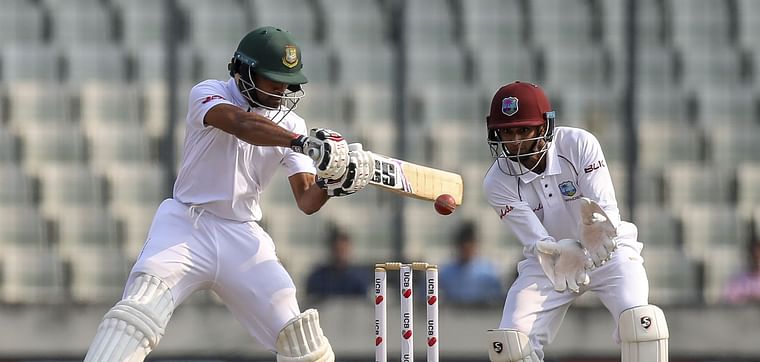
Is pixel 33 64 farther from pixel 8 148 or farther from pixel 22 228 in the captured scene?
pixel 22 228

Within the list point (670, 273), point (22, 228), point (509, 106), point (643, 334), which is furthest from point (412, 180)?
point (22, 228)

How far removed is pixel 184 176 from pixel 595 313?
3.42 meters

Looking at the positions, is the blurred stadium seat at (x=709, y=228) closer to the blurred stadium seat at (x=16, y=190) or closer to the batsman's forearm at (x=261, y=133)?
the blurred stadium seat at (x=16, y=190)

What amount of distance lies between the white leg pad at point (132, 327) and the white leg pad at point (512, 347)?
120 centimetres

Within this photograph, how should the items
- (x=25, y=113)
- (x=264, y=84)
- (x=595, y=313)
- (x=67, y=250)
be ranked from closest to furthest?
(x=264, y=84)
(x=595, y=313)
(x=67, y=250)
(x=25, y=113)

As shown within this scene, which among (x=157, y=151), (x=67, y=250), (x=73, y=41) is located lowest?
(x=67, y=250)

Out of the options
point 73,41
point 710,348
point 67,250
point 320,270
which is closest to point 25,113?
point 73,41

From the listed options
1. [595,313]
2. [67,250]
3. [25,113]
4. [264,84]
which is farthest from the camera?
[25,113]

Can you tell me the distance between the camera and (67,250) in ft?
28.0

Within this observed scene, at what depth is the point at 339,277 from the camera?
26.5 feet

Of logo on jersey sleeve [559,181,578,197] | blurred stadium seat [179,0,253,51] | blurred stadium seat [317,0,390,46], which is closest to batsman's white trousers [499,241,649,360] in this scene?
logo on jersey sleeve [559,181,578,197]

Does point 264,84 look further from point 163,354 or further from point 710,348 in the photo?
point 710,348

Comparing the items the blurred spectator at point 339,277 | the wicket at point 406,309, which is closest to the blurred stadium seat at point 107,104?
the blurred spectator at point 339,277

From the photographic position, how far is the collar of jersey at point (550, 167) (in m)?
5.38
